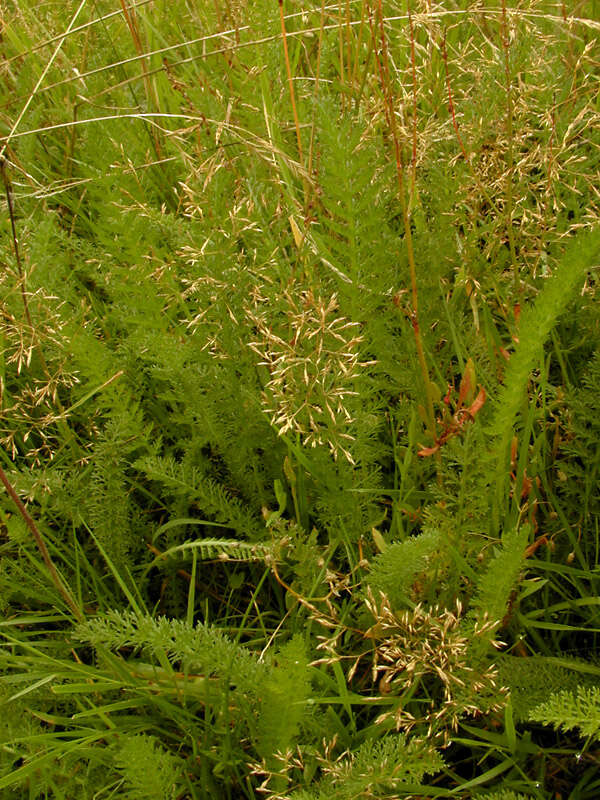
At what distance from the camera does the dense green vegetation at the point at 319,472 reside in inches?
48.1

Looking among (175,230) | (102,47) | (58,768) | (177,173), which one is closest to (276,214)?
(175,230)

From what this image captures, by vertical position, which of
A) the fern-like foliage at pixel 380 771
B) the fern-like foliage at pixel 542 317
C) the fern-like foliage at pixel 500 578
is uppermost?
the fern-like foliage at pixel 542 317

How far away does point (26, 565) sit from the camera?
1.60 meters

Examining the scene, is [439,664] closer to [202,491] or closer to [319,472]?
[319,472]

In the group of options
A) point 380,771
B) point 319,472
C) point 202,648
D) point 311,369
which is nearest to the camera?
point 380,771

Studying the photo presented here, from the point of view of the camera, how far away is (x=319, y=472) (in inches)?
57.2

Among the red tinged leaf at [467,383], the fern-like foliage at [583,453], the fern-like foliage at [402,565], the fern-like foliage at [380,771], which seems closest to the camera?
the fern-like foliage at [380,771]

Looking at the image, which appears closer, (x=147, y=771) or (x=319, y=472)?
(x=147, y=771)

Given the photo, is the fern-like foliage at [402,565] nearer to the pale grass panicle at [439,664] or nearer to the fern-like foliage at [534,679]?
the pale grass panicle at [439,664]

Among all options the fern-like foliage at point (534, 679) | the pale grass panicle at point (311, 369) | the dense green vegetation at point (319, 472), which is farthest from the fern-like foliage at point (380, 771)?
the pale grass panicle at point (311, 369)

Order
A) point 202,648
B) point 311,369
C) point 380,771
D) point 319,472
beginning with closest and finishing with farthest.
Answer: point 380,771
point 202,648
point 311,369
point 319,472

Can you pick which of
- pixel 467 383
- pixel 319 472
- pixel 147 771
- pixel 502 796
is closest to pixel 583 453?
pixel 467 383

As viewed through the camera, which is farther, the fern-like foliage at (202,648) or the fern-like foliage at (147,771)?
the fern-like foliage at (202,648)

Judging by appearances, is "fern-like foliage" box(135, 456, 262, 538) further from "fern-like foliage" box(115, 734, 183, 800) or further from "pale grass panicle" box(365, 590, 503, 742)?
"fern-like foliage" box(115, 734, 183, 800)
